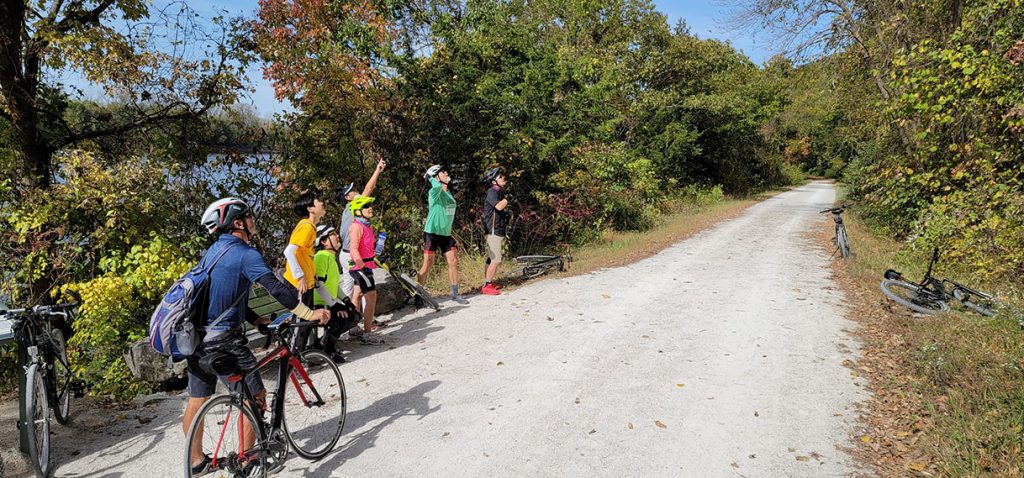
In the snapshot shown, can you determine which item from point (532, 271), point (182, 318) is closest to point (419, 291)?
point (532, 271)

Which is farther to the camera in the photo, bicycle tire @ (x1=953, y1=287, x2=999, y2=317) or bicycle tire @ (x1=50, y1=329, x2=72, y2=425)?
bicycle tire @ (x1=953, y1=287, x2=999, y2=317)

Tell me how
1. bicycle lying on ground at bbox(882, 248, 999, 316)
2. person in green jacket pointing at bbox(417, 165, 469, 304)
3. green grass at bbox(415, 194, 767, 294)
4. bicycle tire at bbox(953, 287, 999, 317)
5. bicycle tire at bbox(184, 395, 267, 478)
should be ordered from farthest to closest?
green grass at bbox(415, 194, 767, 294)
person in green jacket pointing at bbox(417, 165, 469, 304)
bicycle lying on ground at bbox(882, 248, 999, 316)
bicycle tire at bbox(953, 287, 999, 317)
bicycle tire at bbox(184, 395, 267, 478)

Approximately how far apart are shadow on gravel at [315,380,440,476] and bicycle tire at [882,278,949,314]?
6.03 meters

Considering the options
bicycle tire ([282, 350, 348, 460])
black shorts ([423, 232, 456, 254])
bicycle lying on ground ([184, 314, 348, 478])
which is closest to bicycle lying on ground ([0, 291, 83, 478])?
bicycle lying on ground ([184, 314, 348, 478])

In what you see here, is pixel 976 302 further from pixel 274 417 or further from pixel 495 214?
pixel 274 417

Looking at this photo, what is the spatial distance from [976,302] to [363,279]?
747 cm

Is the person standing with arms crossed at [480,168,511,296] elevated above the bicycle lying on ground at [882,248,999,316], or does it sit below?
above

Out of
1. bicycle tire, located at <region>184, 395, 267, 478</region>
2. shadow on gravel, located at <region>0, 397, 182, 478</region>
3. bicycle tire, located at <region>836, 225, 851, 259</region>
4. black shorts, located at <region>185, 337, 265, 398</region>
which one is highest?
black shorts, located at <region>185, 337, 265, 398</region>

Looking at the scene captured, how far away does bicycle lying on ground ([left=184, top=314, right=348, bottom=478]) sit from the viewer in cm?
313

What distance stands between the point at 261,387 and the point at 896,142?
16.9 m

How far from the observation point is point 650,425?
4.28 meters

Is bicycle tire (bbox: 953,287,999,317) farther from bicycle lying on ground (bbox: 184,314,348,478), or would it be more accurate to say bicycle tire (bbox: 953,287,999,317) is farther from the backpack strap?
the backpack strap

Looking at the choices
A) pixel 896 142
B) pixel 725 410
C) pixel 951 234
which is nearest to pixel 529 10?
pixel 896 142

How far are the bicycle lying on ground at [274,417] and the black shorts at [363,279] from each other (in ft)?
6.81
